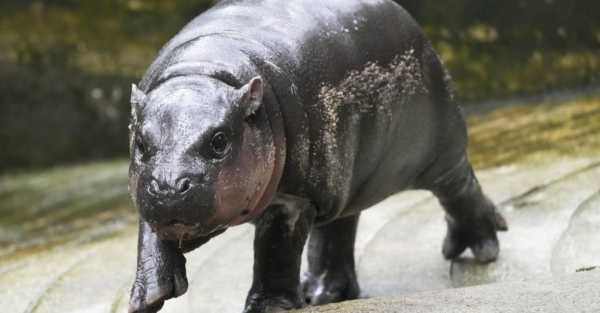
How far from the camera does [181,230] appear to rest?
329cm

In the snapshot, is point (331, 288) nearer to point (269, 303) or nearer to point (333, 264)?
point (333, 264)

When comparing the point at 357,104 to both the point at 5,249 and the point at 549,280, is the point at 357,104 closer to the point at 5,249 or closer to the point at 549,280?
the point at 549,280

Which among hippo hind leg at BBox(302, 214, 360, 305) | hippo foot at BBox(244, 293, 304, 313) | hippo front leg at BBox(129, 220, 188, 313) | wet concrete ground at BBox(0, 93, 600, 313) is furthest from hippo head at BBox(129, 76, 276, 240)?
hippo hind leg at BBox(302, 214, 360, 305)

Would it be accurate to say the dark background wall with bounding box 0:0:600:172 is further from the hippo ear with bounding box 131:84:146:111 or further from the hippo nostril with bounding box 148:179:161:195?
the hippo nostril with bounding box 148:179:161:195

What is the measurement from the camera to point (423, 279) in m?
5.19

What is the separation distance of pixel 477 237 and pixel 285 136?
6.42 ft

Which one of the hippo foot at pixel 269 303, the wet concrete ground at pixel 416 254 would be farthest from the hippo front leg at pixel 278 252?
the wet concrete ground at pixel 416 254

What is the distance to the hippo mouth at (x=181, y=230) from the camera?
3256 mm

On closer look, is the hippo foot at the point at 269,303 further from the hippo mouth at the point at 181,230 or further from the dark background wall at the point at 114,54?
the dark background wall at the point at 114,54

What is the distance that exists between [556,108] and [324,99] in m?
6.58

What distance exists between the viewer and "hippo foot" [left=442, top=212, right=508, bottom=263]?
5320 mm

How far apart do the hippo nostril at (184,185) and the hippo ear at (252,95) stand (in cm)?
38

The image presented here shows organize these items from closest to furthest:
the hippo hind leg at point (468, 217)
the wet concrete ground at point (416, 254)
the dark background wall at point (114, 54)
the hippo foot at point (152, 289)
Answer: the hippo foot at point (152, 289)
the wet concrete ground at point (416, 254)
the hippo hind leg at point (468, 217)
the dark background wall at point (114, 54)

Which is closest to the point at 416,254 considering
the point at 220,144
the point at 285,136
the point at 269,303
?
the point at 269,303
